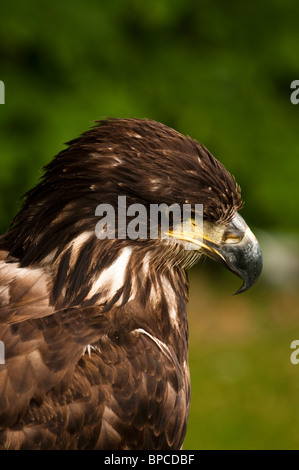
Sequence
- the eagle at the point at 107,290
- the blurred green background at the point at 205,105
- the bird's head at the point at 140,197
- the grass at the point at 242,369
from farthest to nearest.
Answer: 1. the blurred green background at the point at 205,105
2. the grass at the point at 242,369
3. the bird's head at the point at 140,197
4. the eagle at the point at 107,290

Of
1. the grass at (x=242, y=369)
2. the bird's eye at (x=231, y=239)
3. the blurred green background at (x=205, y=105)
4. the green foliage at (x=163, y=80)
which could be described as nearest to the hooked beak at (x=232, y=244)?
the bird's eye at (x=231, y=239)

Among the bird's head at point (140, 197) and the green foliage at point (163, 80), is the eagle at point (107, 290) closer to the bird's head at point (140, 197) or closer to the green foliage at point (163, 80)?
the bird's head at point (140, 197)

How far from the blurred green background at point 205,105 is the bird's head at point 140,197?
2.59 metres

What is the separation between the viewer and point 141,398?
3031 millimetres

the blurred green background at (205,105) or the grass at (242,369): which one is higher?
the blurred green background at (205,105)

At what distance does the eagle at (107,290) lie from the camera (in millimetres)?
2955

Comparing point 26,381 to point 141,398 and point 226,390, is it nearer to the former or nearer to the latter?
point 141,398

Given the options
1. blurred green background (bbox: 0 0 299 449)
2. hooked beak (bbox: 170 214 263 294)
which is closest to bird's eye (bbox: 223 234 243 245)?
hooked beak (bbox: 170 214 263 294)

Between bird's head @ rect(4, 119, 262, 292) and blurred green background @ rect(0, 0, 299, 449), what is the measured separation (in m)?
2.59

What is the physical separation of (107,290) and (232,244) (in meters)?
0.50

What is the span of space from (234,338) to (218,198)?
365 cm

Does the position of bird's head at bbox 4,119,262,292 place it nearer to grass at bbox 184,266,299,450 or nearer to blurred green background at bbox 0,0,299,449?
grass at bbox 184,266,299,450

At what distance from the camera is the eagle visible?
2955 millimetres

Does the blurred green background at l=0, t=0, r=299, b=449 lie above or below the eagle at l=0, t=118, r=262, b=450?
above
